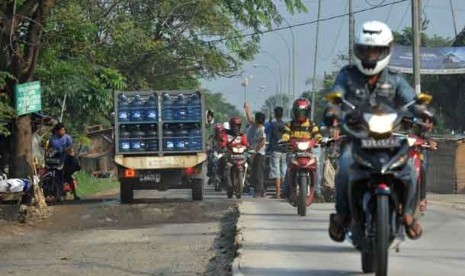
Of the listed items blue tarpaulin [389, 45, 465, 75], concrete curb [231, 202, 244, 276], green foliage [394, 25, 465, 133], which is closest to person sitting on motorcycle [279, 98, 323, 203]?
concrete curb [231, 202, 244, 276]

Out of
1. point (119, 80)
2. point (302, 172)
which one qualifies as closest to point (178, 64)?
point (119, 80)

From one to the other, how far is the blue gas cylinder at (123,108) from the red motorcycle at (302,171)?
5453mm

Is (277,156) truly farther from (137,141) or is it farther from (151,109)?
(137,141)

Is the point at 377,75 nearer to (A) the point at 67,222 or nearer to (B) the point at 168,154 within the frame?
(A) the point at 67,222

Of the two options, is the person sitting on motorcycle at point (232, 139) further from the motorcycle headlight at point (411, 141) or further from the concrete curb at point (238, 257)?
the motorcycle headlight at point (411, 141)

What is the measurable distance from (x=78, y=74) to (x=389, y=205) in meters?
11.4

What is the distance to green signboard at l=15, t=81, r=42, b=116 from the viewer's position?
14281 mm

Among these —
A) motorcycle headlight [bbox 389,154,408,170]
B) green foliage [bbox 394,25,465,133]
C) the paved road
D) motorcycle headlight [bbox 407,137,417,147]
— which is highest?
green foliage [bbox 394,25,465,133]

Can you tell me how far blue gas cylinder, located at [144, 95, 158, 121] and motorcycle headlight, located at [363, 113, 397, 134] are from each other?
1069cm

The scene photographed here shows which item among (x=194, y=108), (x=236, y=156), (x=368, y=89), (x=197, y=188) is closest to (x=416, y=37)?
(x=236, y=156)

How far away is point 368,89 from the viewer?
634 cm

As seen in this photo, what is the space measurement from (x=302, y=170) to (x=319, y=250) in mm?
2824

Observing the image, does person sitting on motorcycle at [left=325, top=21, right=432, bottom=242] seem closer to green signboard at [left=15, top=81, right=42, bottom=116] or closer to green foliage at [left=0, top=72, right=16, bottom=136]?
green foliage at [left=0, top=72, right=16, bottom=136]

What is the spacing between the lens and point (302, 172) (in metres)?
11.1
